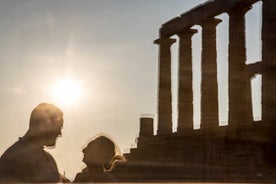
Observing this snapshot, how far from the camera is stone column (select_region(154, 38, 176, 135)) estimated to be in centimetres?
4206

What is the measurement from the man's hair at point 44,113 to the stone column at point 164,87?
36580 mm

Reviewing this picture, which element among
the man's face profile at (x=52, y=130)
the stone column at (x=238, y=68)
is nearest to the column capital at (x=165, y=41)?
the stone column at (x=238, y=68)

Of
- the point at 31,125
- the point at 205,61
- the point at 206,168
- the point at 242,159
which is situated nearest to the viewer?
the point at 31,125

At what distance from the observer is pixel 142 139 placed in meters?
40.8

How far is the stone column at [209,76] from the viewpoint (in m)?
37.4

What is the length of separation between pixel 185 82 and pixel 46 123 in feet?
118

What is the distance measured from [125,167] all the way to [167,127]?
33.0ft

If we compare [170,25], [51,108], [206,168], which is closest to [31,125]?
[51,108]

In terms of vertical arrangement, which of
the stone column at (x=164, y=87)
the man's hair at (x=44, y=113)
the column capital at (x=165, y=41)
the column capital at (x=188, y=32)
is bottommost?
the man's hair at (x=44, y=113)

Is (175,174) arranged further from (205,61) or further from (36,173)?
(36,173)

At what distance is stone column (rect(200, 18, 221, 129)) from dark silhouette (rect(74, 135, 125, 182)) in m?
31.0

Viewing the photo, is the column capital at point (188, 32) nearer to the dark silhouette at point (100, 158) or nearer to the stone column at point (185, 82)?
the stone column at point (185, 82)

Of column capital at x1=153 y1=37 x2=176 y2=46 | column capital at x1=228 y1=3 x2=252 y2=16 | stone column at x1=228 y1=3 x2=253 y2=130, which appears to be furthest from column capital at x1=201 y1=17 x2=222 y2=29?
column capital at x1=153 y1=37 x2=176 y2=46

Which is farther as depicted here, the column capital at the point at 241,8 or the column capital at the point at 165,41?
the column capital at the point at 165,41
